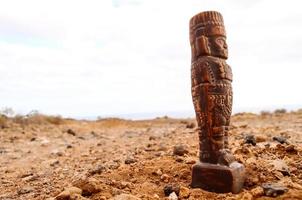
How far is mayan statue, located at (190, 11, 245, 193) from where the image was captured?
4758 millimetres

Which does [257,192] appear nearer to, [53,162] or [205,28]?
[205,28]

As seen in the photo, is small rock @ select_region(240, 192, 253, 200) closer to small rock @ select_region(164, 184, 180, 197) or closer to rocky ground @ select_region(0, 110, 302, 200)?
rocky ground @ select_region(0, 110, 302, 200)

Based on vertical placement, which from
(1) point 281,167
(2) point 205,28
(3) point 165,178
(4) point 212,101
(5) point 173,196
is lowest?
(5) point 173,196

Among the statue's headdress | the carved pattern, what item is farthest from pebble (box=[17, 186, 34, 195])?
the statue's headdress

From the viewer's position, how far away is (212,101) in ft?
15.8

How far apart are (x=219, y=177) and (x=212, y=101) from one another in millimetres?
902

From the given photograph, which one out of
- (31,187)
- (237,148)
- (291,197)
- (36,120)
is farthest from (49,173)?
(36,120)

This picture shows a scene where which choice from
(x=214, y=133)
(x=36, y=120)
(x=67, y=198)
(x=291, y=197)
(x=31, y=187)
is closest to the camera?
(x=291, y=197)

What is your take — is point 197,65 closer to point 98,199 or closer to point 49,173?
point 98,199

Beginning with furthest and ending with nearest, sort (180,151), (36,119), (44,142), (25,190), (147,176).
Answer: (36,119) → (44,142) → (180,151) → (25,190) → (147,176)

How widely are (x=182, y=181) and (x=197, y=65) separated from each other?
5.11 feet

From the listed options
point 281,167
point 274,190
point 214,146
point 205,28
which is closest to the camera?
point 274,190

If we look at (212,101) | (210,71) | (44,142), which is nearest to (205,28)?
(210,71)

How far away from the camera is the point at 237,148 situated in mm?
6348
